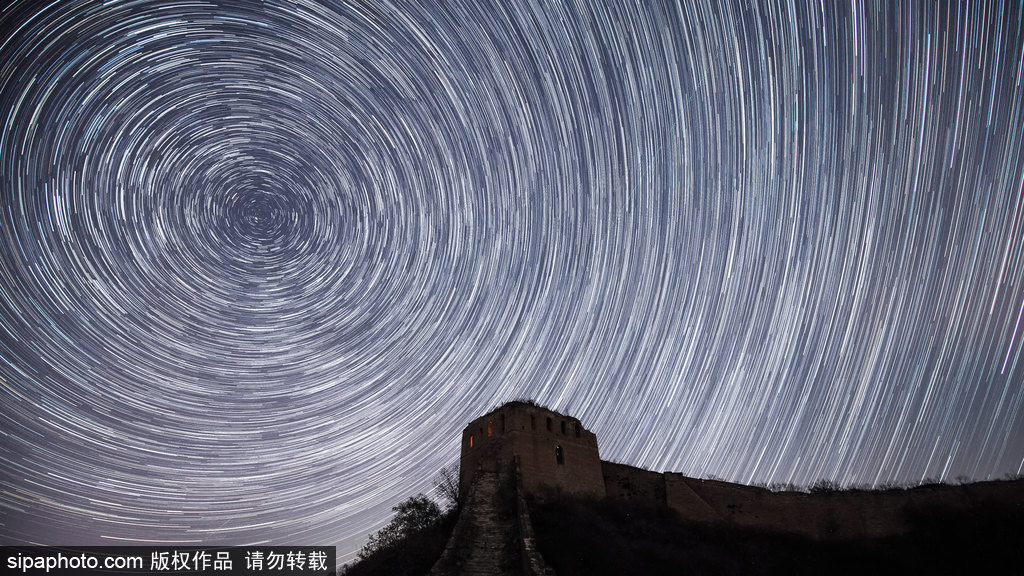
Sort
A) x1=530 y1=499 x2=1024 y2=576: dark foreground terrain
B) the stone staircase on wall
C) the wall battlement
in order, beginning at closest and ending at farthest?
the stone staircase on wall < x1=530 y1=499 x2=1024 y2=576: dark foreground terrain < the wall battlement

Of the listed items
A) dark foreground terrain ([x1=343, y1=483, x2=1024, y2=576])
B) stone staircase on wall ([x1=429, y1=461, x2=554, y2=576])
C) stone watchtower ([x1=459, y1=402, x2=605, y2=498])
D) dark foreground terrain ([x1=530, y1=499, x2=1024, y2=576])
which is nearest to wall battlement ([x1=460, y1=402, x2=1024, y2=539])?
stone watchtower ([x1=459, y1=402, x2=605, y2=498])

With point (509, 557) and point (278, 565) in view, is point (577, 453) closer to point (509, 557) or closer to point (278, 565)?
point (509, 557)

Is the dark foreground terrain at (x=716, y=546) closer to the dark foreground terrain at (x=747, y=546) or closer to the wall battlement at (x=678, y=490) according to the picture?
the dark foreground terrain at (x=747, y=546)

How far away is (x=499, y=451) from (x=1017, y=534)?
2049 cm

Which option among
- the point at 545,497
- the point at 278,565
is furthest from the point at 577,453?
the point at 278,565

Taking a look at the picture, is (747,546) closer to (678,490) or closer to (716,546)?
(716,546)

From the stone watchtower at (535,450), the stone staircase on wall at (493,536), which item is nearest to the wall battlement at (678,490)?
the stone watchtower at (535,450)

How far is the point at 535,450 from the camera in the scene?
23.6 m

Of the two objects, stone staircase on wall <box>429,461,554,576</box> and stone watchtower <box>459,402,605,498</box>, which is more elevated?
stone watchtower <box>459,402,605,498</box>

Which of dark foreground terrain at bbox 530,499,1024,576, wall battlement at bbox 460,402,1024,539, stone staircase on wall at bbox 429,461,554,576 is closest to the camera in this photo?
stone staircase on wall at bbox 429,461,554,576

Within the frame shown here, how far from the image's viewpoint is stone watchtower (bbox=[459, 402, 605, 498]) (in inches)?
906

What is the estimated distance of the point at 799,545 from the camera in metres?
22.3

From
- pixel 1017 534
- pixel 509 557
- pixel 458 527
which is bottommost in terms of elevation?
pixel 1017 534

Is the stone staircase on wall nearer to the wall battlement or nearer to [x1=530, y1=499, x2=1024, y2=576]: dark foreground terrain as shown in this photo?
[x1=530, y1=499, x2=1024, y2=576]: dark foreground terrain
